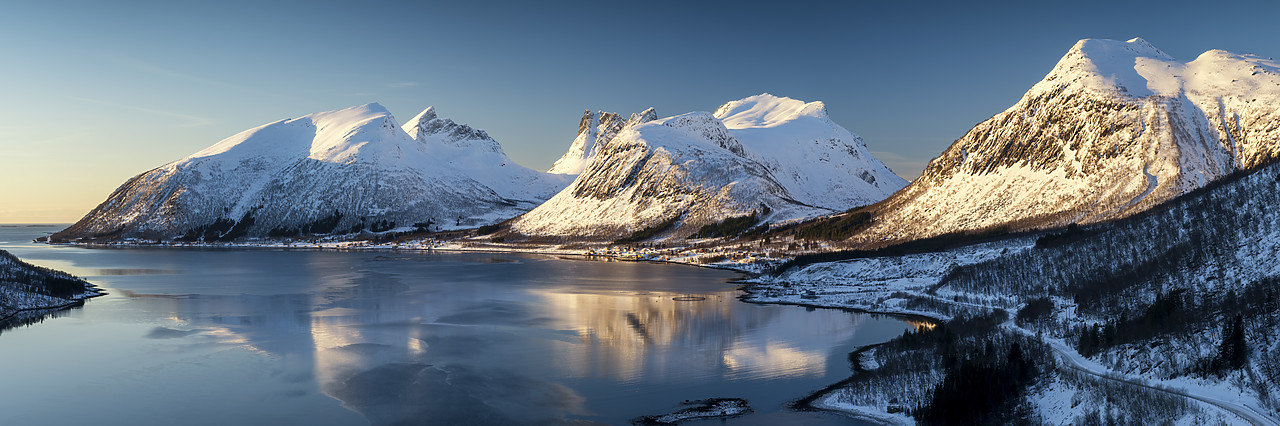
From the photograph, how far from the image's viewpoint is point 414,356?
186ft

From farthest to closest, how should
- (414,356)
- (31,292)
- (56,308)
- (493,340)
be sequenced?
(31,292), (56,308), (493,340), (414,356)

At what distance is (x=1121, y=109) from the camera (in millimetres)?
183625

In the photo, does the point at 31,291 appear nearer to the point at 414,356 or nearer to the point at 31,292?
the point at 31,292

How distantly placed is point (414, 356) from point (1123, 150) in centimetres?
16839

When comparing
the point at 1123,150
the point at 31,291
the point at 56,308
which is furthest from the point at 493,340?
the point at 1123,150

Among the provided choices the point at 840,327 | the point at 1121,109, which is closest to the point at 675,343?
the point at 840,327

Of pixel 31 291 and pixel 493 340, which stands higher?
pixel 31 291

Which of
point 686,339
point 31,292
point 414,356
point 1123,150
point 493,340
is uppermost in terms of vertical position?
point 1123,150

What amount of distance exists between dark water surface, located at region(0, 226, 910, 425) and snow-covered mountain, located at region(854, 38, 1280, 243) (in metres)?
92.7

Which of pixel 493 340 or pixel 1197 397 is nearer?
pixel 1197 397

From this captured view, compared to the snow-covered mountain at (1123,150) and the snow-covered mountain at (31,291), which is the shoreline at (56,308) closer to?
the snow-covered mountain at (31,291)

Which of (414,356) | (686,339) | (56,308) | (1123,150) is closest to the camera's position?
(414,356)

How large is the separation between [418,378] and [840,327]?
126 feet

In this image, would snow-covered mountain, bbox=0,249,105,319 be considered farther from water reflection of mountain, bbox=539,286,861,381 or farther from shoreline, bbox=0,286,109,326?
water reflection of mountain, bbox=539,286,861,381
